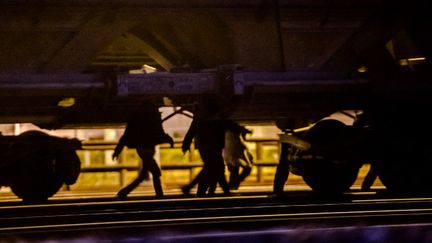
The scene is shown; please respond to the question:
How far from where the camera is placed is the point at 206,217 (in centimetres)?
→ 571

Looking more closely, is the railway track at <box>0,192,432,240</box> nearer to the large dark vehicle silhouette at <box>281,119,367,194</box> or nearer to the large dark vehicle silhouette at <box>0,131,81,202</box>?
the large dark vehicle silhouette at <box>281,119,367,194</box>

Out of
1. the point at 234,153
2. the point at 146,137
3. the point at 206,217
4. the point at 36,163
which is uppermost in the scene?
the point at 146,137

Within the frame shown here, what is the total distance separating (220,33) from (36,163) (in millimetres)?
2730

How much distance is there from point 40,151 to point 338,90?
337 centimetres

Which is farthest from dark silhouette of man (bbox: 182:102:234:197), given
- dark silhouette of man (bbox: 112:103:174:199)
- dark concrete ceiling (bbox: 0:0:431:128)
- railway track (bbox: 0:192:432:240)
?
railway track (bbox: 0:192:432:240)

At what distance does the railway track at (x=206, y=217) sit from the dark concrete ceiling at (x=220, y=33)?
1.27 metres

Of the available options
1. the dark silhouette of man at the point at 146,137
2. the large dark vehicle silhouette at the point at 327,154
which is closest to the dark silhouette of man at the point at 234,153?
the dark silhouette of man at the point at 146,137

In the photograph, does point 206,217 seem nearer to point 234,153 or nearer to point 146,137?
point 146,137

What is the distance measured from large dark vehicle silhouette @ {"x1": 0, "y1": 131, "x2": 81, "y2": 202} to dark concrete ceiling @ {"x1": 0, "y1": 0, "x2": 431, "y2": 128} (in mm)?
1150

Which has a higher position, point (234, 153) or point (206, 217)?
point (234, 153)

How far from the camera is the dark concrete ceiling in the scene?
22.7ft

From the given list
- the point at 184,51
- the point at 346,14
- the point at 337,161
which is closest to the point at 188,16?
the point at 184,51

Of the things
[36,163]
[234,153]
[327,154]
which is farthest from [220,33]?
[234,153]

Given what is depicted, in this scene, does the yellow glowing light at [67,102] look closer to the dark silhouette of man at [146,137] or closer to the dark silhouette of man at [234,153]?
the dark silhouette of man at [146,137]
